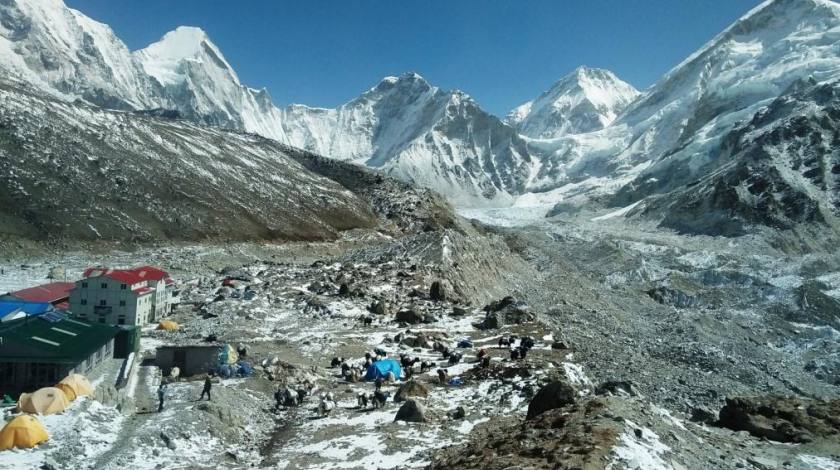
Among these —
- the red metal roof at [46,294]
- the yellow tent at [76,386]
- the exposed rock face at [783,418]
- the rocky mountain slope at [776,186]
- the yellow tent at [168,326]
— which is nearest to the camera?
the exposed rock face at [783,418]

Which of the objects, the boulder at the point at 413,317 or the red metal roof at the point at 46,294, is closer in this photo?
the red metal roof at the point at 46,294

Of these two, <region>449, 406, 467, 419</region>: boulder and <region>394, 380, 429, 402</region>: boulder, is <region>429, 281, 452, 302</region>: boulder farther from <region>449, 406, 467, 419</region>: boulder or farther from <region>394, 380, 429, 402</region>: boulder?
<region>449, 406, 467, 419</region>: boulder

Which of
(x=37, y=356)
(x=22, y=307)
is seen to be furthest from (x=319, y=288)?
(x=37, y=356)

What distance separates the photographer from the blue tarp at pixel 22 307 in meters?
37.8

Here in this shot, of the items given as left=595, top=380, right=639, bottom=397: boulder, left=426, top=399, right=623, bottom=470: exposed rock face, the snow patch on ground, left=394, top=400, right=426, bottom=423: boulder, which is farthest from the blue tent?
the snow patch on ground

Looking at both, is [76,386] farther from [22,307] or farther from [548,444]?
[22,307]

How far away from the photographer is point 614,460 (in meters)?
14.0

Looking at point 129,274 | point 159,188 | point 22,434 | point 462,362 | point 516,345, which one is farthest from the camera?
point 159,188

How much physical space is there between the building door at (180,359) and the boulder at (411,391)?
1137 centimetres

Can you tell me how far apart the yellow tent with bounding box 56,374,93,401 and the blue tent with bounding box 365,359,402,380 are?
11979mm

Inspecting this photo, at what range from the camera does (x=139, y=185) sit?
93750mm

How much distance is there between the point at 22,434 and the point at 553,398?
15922 millimetres

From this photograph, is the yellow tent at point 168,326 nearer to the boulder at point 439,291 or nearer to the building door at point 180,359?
the building door at point 180,359

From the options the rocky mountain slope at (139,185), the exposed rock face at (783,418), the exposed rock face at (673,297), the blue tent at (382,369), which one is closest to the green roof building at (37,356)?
the blue tent at (382,369)
